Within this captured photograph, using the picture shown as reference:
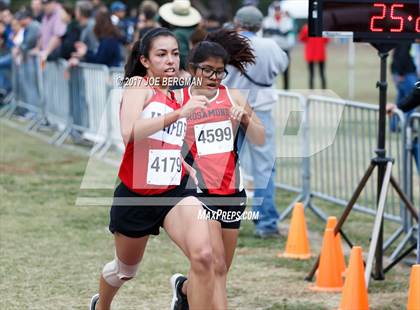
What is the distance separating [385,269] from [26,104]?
494 inches

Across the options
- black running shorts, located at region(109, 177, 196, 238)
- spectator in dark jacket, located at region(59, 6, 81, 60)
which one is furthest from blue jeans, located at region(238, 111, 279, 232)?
spectator in dark jacket, located at region(59, 6, 81, 60)

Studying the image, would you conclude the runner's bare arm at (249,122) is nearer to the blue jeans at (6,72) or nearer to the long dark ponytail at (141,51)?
the long dark ponytail at (141,51)

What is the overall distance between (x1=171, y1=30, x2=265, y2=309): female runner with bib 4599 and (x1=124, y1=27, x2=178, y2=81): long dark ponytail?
282mm

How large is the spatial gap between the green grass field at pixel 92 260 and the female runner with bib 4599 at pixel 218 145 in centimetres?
123

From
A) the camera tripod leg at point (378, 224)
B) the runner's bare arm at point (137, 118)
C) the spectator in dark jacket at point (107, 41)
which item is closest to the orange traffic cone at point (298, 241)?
the camera tripod leg at point (378, 224)

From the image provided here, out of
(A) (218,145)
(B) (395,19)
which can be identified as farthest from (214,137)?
(B) (395,19)

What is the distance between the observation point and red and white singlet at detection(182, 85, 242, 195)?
639 centimetres

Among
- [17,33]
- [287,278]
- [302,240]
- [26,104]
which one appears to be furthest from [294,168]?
[17,33]

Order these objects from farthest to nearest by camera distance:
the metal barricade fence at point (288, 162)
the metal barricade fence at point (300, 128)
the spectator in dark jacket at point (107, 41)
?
the spectator in dark jacket at point (107, 41) < the metal barricade fence at point (288, 162) < the metal barricade fence at point (300, 128)

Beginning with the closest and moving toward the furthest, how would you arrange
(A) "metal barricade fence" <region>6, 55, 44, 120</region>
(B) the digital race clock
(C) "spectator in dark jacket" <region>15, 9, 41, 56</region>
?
1. (B) the digital race clock
2. (A) "metal barricade fence" <region>6, 55, 44, 120</region>
3. (C) "spectator in dark jacket" <region>15, 9, 41, 56</region>

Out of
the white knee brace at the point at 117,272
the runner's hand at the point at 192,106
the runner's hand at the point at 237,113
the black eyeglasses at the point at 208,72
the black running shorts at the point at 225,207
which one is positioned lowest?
the white knee brace at the point at 117,272

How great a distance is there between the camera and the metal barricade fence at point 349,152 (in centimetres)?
1006

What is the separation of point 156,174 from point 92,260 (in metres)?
2.99

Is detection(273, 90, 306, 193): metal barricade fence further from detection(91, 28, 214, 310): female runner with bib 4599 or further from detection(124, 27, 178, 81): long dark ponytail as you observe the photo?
detection(91, 28, 214, 310): female runner with bib 4599
